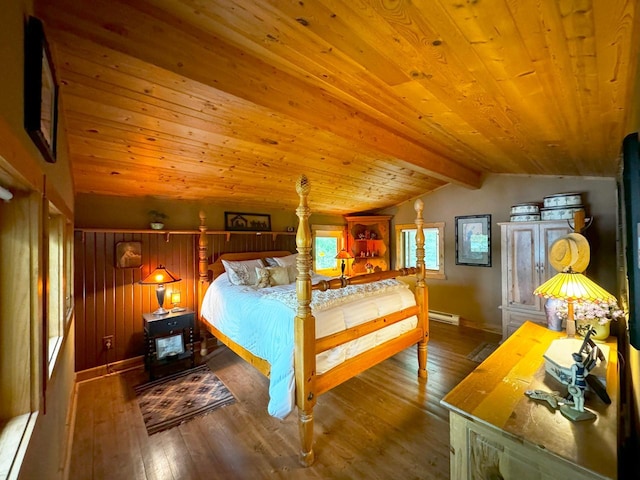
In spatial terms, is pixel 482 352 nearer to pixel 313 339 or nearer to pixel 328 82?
pixel 313 339

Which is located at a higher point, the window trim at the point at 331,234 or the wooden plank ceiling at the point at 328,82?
the wooden plank ceiling at the point at 328,82

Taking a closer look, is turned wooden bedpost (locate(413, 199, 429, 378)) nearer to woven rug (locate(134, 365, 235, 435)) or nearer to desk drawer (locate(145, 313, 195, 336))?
woven rug (locate(134, 365, 235, 435))

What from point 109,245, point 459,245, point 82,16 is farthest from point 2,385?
point 459,245

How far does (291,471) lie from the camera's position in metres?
1.82

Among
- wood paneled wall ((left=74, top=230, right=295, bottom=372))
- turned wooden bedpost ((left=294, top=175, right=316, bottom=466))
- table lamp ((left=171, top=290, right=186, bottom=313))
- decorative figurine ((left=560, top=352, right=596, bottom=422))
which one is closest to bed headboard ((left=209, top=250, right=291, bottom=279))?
wood paneled wall ((left=74, top=230, right=295, bottom=372))

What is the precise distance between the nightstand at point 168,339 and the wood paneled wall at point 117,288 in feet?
0.92

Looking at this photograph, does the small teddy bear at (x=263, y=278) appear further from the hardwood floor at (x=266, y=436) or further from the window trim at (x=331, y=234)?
the window trim at (x=331, y=234)

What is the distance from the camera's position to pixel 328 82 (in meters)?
1.87

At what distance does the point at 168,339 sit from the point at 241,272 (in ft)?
3.70

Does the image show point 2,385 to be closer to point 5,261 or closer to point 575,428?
point 5,261

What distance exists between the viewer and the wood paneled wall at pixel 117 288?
299cm

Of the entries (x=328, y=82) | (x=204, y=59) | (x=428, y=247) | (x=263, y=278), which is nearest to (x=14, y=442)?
(x=204, y=59)

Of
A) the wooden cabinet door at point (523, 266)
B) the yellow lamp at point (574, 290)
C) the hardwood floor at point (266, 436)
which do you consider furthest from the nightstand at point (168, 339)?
the wooden cabinet door at point (523, 266)

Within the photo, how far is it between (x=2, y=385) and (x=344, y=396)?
2455 mm
